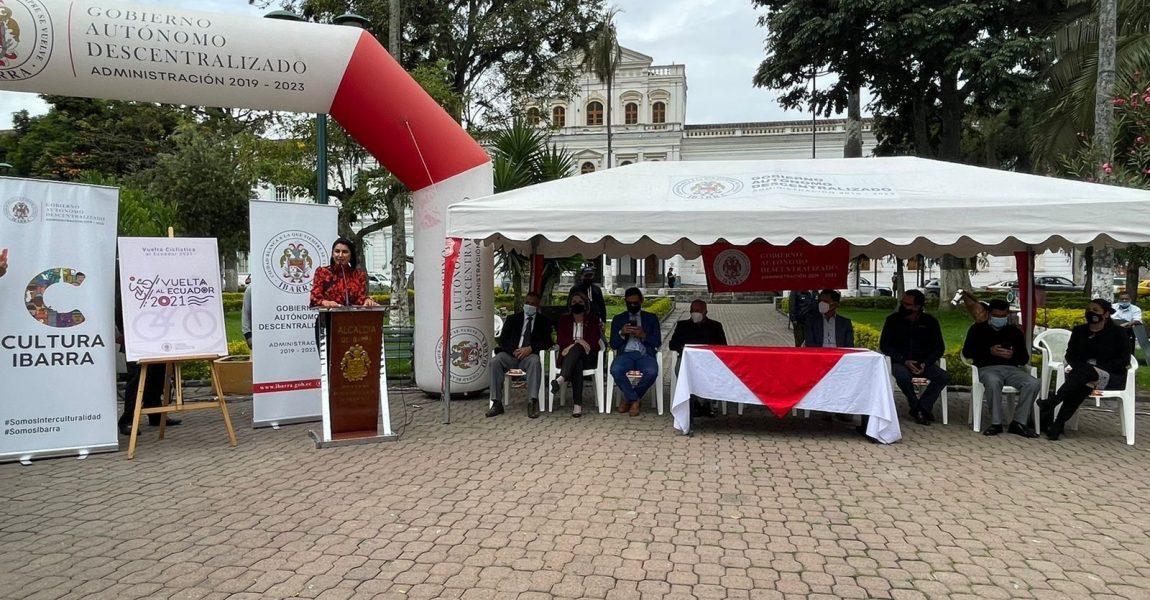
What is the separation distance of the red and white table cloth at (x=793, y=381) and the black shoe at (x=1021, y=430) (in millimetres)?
1217

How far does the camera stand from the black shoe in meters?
6.23

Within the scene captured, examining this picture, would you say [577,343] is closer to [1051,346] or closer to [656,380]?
[656,380]

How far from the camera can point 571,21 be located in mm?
18547

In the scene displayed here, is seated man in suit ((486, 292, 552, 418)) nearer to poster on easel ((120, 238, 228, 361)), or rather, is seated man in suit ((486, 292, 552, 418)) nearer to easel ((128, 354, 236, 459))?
easel ((128, 354, 236, 459))

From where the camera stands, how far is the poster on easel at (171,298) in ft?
18.6

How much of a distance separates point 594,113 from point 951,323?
115 ft

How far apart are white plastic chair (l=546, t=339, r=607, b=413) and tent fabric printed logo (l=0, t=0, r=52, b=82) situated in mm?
5185

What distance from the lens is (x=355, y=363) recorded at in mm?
5988

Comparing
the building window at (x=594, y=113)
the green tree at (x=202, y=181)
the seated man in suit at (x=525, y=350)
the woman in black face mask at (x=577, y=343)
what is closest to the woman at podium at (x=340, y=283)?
the seated man in suit at (x=525, y=350)

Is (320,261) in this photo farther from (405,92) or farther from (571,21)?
(571,21)

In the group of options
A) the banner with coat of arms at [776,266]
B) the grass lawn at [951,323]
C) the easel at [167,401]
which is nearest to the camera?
the easel at [167,401]

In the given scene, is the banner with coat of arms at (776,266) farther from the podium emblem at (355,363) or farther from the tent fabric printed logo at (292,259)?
the tent fabric printed logo at (292,259)

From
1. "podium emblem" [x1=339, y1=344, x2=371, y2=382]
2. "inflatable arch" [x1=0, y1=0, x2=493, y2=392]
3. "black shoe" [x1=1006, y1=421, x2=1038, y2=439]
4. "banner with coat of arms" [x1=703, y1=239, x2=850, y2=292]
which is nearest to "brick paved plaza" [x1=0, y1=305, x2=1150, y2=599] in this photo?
"black shoe" [x1=1006, y1=421, x2=1038, y2=439]

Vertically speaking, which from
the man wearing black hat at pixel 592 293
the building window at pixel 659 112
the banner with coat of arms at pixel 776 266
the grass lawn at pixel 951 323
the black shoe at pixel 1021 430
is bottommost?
the black shoe at pixel 1021 430
